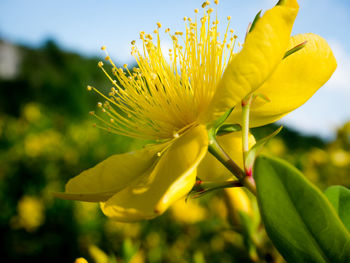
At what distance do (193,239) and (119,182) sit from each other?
177 centimetres

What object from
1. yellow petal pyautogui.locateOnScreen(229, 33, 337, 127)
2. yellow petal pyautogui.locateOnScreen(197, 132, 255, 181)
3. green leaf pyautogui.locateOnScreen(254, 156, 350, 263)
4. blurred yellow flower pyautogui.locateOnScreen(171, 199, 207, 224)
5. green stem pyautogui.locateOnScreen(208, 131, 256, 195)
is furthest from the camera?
blurred yellow flower pyautogui.locateOnScreen(171, 199, 207, 224)

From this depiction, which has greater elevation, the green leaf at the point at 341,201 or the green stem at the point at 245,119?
the green stem at the point at 245,119

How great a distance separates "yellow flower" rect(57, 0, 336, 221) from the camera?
2.05ft

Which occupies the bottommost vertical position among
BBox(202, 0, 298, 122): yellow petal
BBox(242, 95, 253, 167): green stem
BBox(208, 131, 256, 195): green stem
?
BBox(208, 131, 256, 195): green stem

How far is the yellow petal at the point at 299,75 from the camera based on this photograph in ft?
2.50

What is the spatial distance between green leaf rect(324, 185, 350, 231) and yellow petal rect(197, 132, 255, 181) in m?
0.22

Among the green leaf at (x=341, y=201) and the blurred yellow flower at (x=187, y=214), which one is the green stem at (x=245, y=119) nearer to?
the green leaf at (x=341, y=201)

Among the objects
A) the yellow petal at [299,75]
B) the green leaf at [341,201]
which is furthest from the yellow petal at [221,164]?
the green leaf at [341,201]

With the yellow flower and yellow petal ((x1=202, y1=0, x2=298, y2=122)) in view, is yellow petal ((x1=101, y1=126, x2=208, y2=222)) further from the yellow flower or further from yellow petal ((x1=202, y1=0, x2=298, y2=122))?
yellow petal ((x1=202, y1=0, x2=298, y2=122))

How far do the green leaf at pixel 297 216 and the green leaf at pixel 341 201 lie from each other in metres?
0.14

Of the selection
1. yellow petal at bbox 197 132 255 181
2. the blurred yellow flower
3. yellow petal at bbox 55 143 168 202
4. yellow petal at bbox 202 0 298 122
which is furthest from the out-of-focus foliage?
yellow petal at bbox 202 0 298 122

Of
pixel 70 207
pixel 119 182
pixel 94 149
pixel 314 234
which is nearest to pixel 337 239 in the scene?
pixel 314 234

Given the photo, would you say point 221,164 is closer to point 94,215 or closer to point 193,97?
point 193,97

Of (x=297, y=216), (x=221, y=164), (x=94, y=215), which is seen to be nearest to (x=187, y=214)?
(x=94, y=215)
